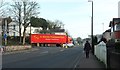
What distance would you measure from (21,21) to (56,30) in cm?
9699

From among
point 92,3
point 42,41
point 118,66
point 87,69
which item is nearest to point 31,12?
point 42,41

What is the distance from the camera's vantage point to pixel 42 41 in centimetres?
11400

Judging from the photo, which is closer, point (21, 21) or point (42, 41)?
point (21, 21)

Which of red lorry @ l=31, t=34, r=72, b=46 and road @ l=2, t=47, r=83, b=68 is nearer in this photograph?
road @ l=2, t=47, r=83, b=68

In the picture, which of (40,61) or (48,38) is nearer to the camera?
(40,61)

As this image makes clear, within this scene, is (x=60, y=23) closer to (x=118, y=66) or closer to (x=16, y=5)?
(x=16, y=5)

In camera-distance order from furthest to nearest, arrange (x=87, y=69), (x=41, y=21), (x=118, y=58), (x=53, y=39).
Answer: (x=41, y=21) → (x=53, y=39) → (x=87, y=69) → (x=118, y=58)

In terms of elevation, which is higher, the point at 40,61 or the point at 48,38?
the point at 48,38

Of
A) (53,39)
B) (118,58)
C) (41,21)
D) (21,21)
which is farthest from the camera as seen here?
(41,21)

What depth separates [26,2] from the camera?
303 ft

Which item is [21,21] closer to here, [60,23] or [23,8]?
[23,8]

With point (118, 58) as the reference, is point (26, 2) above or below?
above

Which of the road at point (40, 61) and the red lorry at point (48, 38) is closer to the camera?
the road at point (40, 61)

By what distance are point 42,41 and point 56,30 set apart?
7387 cm
